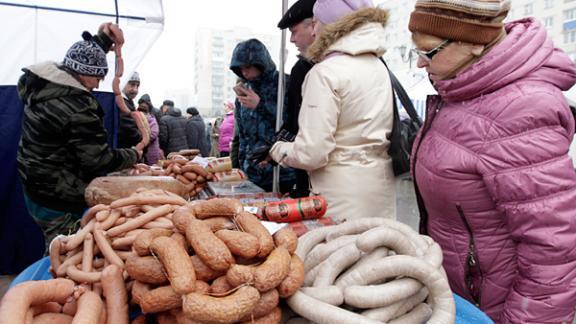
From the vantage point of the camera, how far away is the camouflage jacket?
3098mm

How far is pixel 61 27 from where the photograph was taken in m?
5.07

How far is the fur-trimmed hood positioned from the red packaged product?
3.04ft

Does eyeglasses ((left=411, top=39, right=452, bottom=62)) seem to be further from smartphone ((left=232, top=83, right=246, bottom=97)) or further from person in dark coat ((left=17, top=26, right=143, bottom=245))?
person in dark coat ((left=17, top=26, right=143, bottom=245))

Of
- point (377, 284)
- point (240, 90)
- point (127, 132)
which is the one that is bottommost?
point (127, 132)

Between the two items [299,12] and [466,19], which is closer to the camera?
[466,19]

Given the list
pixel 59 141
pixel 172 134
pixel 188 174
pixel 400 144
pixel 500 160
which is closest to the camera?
pixel 500 160

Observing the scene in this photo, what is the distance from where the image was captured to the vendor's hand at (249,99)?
4.01 metres

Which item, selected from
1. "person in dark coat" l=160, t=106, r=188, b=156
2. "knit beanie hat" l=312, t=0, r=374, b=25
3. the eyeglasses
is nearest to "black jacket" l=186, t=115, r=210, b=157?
"person in dark coat" l=160, t=106, r=188, b=156

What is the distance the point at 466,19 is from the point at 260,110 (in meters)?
2.68

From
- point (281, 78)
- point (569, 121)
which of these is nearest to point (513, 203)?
point (569, 121)

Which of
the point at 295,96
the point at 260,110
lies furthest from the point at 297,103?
the point at 260,110

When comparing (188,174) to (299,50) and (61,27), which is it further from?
(61,27)

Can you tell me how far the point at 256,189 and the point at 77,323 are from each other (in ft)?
8.65

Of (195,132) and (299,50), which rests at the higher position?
(299,50)
